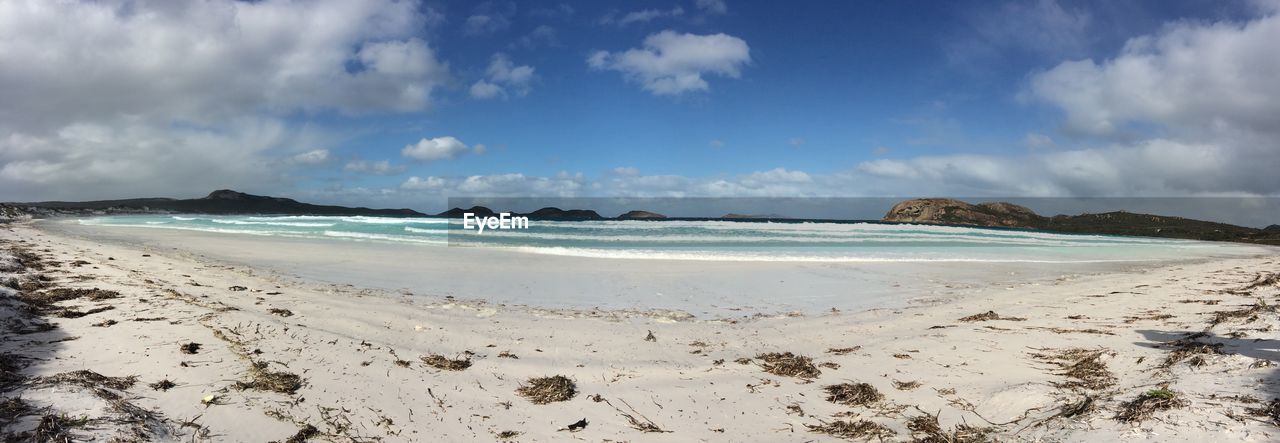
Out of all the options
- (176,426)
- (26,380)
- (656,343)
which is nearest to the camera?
(176,426)

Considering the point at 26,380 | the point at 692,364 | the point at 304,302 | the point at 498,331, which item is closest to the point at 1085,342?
the point at 692,364

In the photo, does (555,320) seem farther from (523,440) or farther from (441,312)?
(523,440)

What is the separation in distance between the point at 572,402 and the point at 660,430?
2.67 ft

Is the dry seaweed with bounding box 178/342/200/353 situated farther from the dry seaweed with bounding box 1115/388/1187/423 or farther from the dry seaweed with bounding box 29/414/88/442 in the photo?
the dry seaweed with bounding box 1115/388/1187/423

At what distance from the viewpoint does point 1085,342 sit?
18.3ft

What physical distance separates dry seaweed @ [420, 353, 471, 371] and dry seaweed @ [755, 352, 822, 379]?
2842 mm

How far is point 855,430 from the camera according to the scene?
3.64 metres

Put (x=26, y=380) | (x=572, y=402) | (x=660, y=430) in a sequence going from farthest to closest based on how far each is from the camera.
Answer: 1. (x=572, y=402)
2. (x=660, y=430)
3. (x=26, y=380)

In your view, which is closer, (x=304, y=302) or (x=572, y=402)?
(x=572, y=402)

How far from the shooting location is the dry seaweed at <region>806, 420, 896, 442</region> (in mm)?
3557

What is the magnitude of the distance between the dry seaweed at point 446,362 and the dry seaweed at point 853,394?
127 inches

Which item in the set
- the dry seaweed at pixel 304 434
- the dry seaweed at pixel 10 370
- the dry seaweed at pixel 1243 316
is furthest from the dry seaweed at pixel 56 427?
the dry seaweed at pixel 1243 316

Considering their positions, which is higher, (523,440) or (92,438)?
(92,438)

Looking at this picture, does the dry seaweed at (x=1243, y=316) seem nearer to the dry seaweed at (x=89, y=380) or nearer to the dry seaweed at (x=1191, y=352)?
the dry seaweed at (x=1191, y=352)
